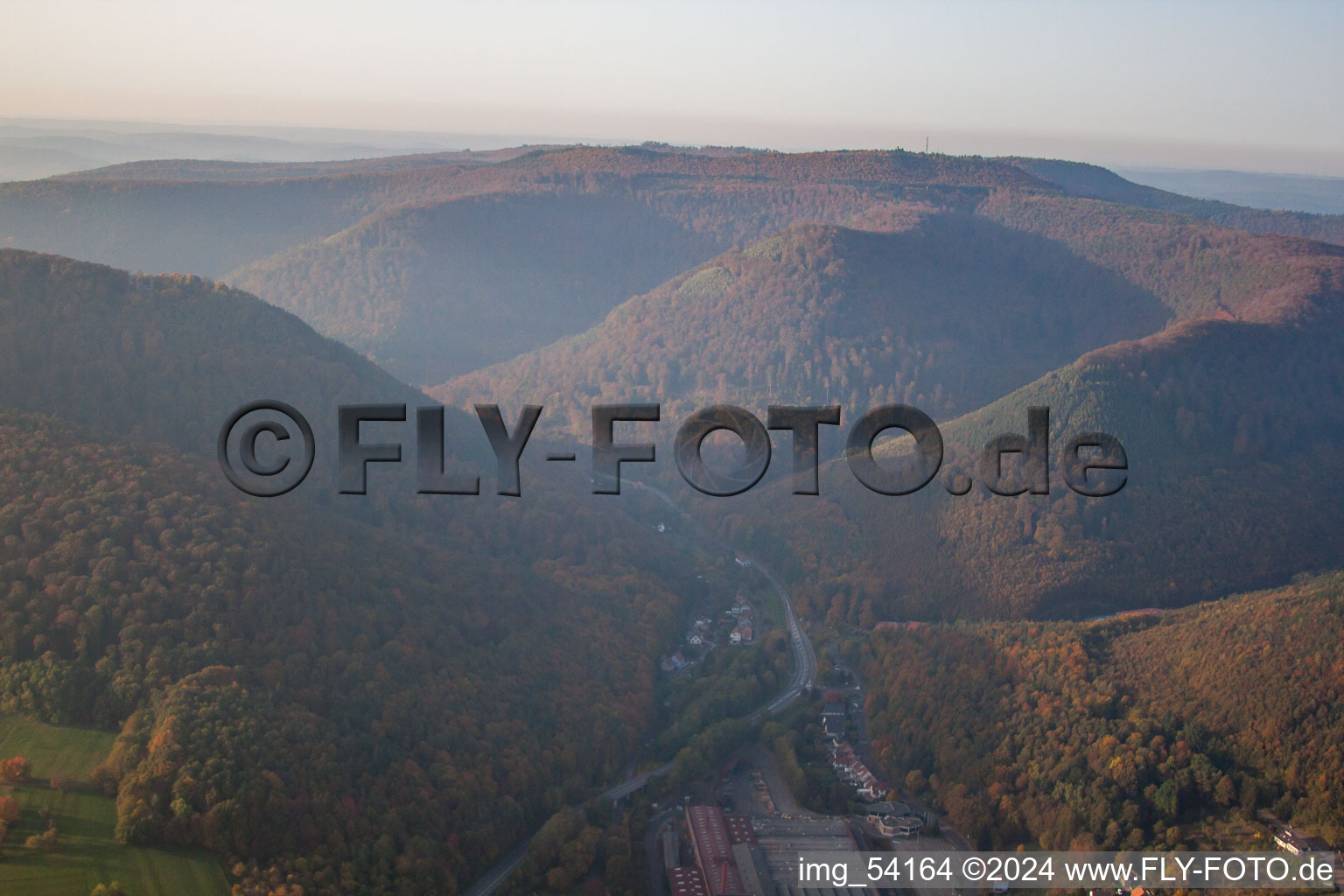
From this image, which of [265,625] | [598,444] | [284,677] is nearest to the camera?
[598,444]

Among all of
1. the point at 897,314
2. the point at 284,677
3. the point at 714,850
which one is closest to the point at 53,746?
the point at 284,677

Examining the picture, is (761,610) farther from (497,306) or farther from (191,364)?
(497,306)

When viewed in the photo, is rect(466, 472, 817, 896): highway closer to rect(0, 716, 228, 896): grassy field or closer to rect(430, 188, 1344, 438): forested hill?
rect(0, 716, 228, 896): grassy field

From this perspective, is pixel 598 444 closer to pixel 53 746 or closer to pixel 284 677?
pixel 284 677

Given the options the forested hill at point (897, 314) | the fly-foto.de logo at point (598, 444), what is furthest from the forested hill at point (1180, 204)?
the fly-foto.de logo at point (598, 444)

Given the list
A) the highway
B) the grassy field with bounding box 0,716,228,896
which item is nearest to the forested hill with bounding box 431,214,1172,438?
the highway

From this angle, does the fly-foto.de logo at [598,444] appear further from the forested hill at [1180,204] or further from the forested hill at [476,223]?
the forested hill at [1180,204]

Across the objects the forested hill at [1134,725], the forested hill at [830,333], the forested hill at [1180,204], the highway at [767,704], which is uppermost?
the forested hill at [1180,204]
